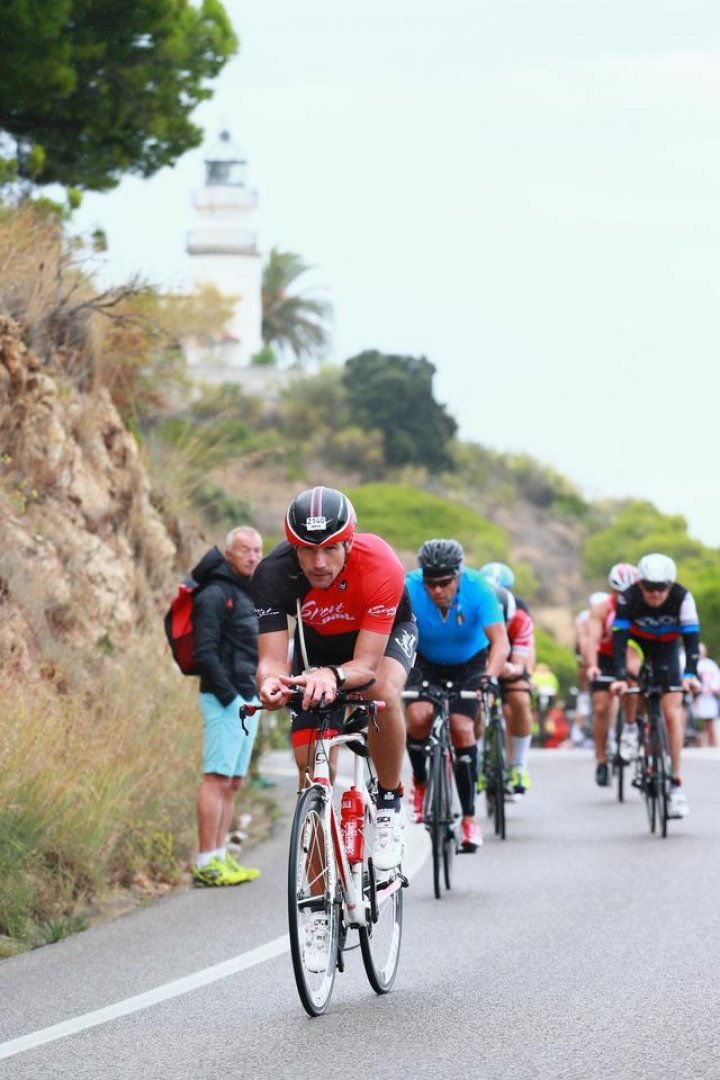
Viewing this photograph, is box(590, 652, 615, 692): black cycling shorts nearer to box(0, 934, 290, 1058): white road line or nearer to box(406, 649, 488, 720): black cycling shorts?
box(406, 649, 488, 720): black cycling shorts

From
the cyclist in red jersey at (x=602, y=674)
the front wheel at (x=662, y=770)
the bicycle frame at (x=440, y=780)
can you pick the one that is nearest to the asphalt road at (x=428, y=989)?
the bicycle frame at (x=440, y=780)

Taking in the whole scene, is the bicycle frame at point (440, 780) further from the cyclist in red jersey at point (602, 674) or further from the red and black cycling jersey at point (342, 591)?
the cyclist in red jersey at point (602, 674)

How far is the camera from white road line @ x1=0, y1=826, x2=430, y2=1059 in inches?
302

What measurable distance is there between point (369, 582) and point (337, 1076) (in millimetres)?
2308

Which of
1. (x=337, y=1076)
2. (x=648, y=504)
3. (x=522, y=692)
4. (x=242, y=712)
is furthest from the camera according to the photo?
(x=648, y=504)

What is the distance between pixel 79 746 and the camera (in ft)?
41.2

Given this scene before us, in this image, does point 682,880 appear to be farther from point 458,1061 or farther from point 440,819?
point 458,1061

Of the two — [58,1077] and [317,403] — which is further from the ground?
[317,403]

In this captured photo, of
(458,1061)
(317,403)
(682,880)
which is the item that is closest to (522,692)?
(682,880)

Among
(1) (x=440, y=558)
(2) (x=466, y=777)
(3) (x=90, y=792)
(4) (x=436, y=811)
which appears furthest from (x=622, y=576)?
(3) (x=90, y=792)

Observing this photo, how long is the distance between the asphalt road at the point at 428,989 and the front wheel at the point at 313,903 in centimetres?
16

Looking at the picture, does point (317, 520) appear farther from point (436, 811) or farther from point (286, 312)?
point (286, 312)

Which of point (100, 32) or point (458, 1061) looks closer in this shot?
point (458, 1061)

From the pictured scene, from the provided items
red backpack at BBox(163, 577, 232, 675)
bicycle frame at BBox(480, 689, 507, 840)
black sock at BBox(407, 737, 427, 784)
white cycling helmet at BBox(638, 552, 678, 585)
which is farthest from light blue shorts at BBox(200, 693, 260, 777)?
white cycling helmet at BBox(638, 552, 678, 585)
